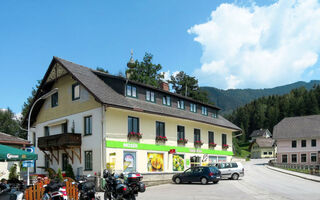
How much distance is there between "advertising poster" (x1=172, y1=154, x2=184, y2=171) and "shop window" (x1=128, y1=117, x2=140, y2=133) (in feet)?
17.3

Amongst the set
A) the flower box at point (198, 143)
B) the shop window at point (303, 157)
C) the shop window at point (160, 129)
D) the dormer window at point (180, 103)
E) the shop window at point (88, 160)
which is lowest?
the shop window at point (303, 157)

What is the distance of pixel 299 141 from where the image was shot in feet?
189

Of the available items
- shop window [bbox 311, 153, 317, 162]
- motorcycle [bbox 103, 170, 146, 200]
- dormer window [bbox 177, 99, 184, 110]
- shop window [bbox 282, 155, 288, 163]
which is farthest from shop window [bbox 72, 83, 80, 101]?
shop window [bbox 311, 153, 317, 162]

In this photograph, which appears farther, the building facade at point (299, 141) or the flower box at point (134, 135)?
the building facade at point (299, 141)

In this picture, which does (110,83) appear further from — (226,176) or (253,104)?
(253,104)

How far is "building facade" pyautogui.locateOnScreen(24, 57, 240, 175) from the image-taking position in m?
23.5

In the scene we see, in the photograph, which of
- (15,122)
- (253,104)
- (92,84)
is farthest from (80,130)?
(253,104)

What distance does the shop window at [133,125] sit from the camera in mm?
25269

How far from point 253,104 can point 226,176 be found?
126627 millimetres

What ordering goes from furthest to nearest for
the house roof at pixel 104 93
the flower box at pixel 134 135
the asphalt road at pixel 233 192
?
the flower box at pixel 134 135
the house roof at pixel 104 93
the asphalt road at pixel 233 192

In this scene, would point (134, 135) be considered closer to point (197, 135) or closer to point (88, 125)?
point (88, 125)

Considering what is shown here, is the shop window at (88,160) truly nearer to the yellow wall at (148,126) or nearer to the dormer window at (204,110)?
the yellow wall at (148,126)

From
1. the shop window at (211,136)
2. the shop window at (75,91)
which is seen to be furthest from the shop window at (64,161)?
the shop window at (211,136)

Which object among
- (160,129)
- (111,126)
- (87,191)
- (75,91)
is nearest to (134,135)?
(111,126)
